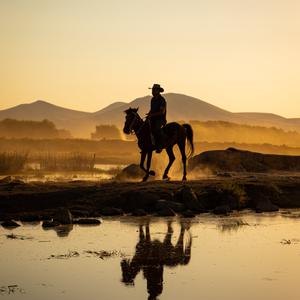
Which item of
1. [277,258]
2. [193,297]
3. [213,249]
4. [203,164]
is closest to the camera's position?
[193,297]

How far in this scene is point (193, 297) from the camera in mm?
12758

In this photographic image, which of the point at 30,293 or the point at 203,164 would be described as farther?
the point at 203,164

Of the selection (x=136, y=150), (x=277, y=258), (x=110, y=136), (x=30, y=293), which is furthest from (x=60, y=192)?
(x=110, y=136)

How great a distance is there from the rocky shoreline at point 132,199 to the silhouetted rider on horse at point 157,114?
1.58 m

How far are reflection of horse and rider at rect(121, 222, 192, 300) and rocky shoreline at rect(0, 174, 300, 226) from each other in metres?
3.40

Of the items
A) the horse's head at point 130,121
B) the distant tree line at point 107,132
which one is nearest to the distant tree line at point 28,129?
the distant tree line at point 107,132

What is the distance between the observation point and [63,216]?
69.1 feet

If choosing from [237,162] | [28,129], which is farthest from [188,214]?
[28,129]

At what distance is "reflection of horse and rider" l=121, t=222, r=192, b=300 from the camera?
45.7 ft

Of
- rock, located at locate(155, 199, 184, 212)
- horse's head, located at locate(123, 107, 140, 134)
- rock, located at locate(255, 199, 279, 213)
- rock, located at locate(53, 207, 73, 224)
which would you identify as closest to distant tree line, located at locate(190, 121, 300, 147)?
horse's head, located at locate(123, 107, 140, 134)

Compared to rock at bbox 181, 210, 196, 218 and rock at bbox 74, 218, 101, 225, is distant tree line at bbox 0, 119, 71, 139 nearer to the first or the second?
rock at bbox 181, 210, 196, 218

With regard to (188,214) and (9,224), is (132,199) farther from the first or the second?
(9,224)

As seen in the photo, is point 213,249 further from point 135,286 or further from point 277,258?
point 135,286

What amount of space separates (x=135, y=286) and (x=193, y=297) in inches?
46.9
